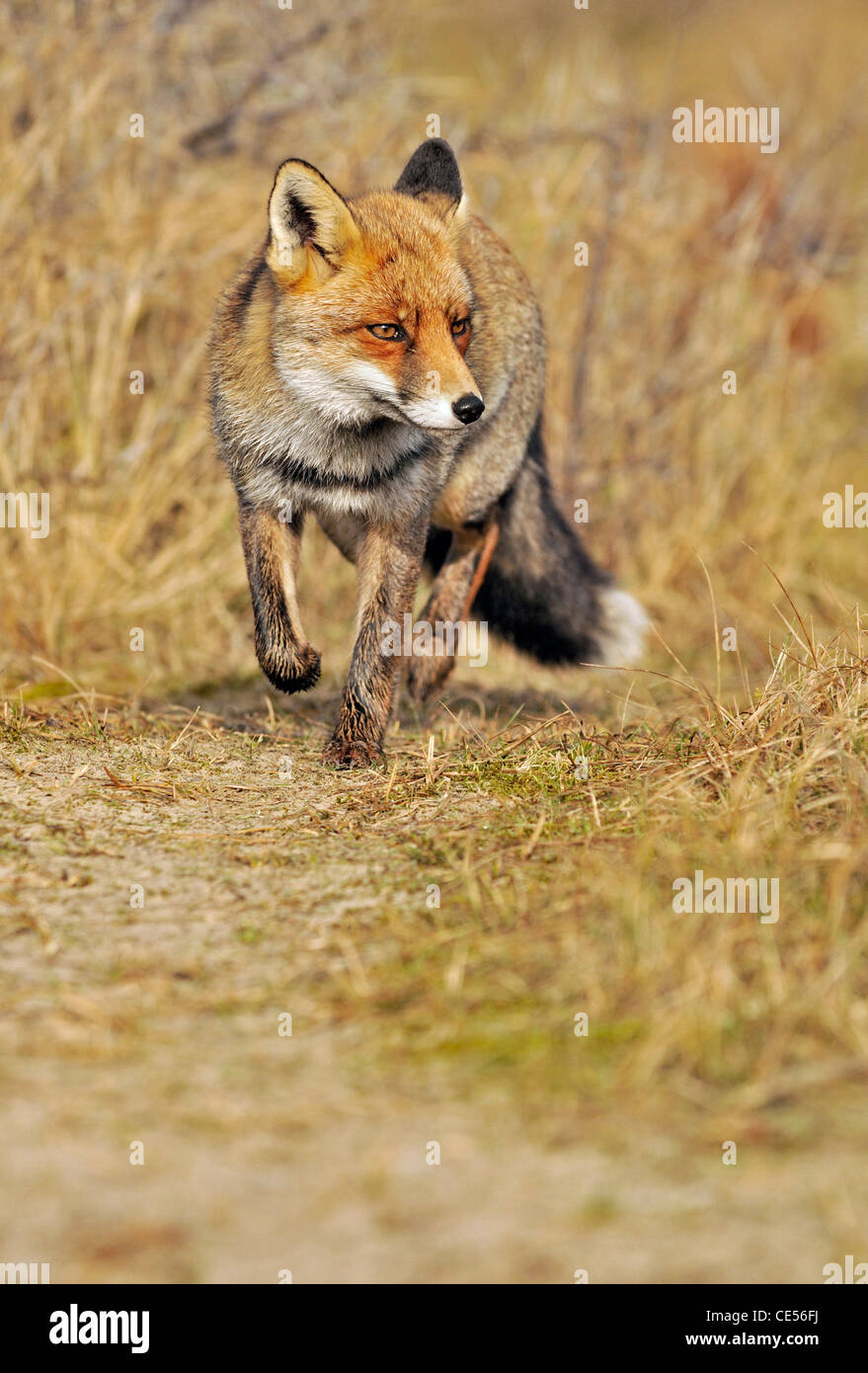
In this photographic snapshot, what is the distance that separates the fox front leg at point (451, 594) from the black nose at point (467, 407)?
1548 mm

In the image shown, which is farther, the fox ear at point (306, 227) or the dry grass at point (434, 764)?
the fox ear at point (306, 227)

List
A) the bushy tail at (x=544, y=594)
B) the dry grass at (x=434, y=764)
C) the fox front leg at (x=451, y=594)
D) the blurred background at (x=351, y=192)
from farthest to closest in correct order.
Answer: the blurred background at (x=351, y=192), the bushy tail at (x=544, y=594), the fox front leg at (x=451, y=594), the dry grass at (x=434, y=764)

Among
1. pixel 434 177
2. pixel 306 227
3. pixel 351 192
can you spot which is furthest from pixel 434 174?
pixel 351 192

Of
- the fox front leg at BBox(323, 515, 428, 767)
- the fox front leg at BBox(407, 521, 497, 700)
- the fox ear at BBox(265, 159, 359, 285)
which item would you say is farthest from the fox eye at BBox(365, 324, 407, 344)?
the fox front leg at BBox(407, 521, 497, 700)

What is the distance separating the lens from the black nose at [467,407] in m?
4.28

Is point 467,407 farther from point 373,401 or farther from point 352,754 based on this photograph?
point 352,754

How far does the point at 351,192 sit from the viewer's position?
24.7 ft

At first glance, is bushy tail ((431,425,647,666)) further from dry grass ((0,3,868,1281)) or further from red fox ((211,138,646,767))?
dry grass ((0,3,868,1281))

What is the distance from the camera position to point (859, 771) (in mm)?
3582

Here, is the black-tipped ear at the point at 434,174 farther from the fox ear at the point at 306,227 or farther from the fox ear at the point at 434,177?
the fox ear at the point at 306,227

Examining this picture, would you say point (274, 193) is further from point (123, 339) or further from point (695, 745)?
point (123, 339)

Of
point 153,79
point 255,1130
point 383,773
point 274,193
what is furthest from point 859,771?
point 153,79

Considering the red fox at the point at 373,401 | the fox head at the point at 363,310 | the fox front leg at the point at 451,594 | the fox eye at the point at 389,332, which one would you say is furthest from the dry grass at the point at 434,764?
the fox eye at the point at 389,332

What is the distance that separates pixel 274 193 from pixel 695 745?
2145 millimetres
